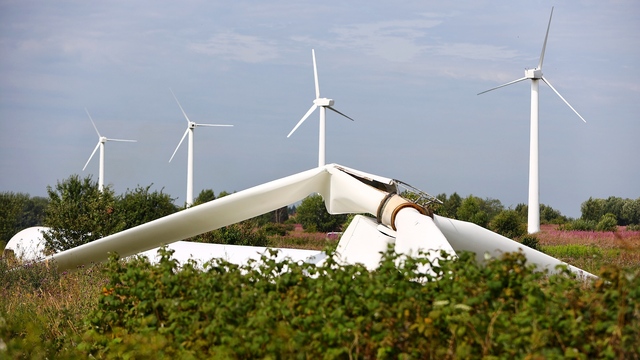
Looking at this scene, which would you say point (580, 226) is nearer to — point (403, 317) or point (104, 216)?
point (104, 216)

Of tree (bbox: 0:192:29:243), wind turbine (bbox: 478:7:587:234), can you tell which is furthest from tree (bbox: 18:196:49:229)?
wind turbine (bbox: 478:7:587:234)

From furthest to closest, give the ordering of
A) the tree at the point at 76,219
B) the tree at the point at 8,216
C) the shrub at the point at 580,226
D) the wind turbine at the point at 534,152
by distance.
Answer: the shrub at the point at 580,226 < the wind turbine at the point at 534,152 < the tree at the point at 8,216 < the tree at the point at 76,219

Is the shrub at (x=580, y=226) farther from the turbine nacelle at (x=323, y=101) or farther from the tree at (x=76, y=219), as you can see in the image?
the tree at (x=76, y=219)

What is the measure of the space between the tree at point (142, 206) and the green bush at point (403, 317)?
15919mm

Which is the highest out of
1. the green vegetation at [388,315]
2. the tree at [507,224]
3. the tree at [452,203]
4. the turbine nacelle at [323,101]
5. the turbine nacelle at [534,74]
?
the turbine nacelle at [534,74]

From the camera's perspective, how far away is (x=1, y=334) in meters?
6.09

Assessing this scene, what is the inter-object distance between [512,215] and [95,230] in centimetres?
1356

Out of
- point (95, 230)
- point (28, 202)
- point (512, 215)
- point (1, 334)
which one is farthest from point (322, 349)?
point (28, 202)

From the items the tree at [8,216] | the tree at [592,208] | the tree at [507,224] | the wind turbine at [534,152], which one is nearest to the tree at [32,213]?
the tree at [8,216]

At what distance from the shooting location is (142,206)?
2216cm

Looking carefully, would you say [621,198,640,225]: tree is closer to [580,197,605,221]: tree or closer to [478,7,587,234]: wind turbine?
[580,197,605,221]: tree

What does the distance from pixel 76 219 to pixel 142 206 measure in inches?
131

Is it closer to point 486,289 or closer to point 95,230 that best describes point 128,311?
point 486,289

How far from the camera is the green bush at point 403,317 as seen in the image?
176 inches
